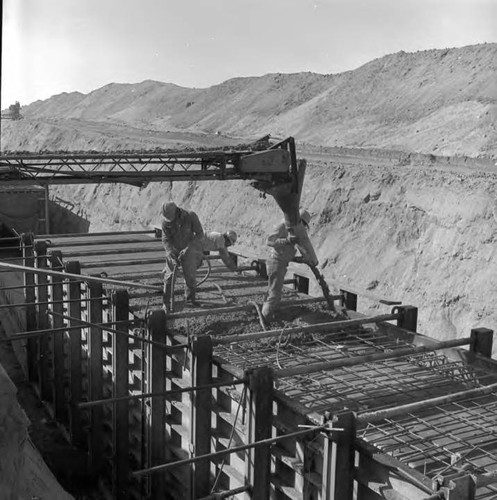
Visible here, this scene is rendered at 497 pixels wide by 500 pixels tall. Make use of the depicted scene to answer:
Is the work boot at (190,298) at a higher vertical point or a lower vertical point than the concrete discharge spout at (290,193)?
lower

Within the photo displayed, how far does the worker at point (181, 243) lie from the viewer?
9758 millimetres

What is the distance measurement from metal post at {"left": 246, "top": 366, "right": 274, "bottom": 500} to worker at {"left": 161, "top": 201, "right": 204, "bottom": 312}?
4.04m

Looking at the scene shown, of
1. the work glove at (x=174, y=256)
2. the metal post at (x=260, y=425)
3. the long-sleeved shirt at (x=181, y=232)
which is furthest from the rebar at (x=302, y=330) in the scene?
the long-sleeved shirt at (x=181, y=232)

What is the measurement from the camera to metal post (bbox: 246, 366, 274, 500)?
5832 millimetres

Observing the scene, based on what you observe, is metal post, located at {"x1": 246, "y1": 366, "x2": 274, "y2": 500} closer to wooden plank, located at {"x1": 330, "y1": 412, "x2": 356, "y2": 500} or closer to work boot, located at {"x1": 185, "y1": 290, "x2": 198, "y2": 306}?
wooden plank, located at {"x1": 330, "y1": 412, "x2": 356, "y2": 500}

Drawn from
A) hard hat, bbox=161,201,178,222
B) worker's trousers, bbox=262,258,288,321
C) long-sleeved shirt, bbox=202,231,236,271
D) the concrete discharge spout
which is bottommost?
worker's trousers, bbox=262,258,288,321

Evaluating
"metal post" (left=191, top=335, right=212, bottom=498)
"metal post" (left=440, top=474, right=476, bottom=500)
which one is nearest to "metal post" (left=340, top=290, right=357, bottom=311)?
"metal post" (left=191, top=335, right=212, bottom=498)

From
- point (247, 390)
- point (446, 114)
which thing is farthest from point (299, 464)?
point (446, 114)

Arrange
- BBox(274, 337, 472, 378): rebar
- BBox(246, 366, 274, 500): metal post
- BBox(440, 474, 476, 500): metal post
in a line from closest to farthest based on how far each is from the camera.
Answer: BBox(440, 474, 476, 500): metal post < BBox(246, 366, 274, 500): metal post < BBox(274, 337, 472, 378): rebar

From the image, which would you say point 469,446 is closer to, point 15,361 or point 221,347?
point 221,347

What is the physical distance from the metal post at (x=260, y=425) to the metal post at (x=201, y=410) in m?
0.90

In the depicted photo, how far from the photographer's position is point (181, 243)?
992cm

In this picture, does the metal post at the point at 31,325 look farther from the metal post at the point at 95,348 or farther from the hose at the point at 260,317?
the hose at the point at 260,317

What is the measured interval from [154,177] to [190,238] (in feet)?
3.77
